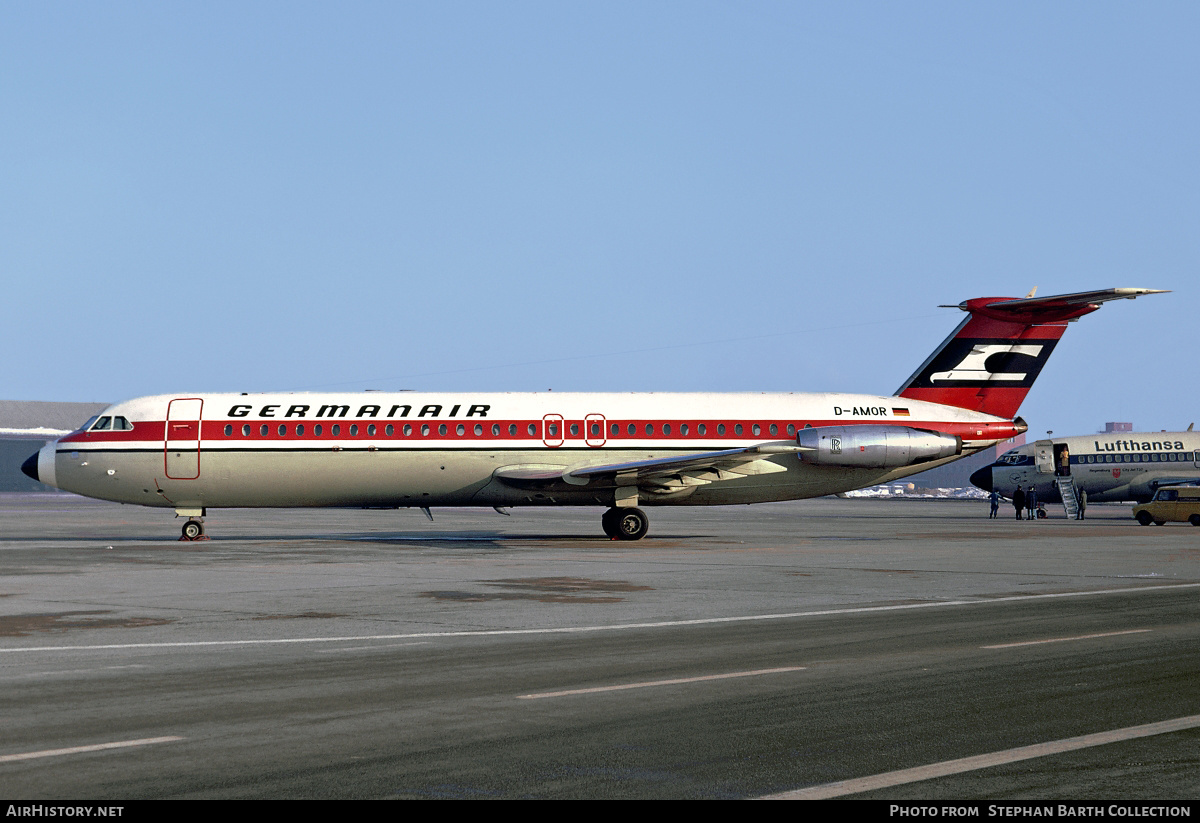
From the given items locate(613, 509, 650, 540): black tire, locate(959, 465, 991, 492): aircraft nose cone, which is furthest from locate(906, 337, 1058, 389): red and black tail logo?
locate(959, 465, 991, 492): aircraft nose cone

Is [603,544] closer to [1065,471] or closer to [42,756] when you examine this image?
[42,756]

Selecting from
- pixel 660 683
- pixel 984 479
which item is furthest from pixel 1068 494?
pixel 660 683

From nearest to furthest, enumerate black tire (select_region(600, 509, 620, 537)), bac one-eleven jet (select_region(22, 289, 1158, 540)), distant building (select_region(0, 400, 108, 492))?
bac one-eleven jet (select_region(22, 289, 1158, 540)) < black tire (select_region(600, 509, 620, 537)) < distant building (select_region(0, 400, 108, 492))

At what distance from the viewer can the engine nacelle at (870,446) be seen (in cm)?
3550

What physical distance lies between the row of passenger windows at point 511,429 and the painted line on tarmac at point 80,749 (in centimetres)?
2717

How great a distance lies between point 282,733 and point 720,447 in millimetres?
28471

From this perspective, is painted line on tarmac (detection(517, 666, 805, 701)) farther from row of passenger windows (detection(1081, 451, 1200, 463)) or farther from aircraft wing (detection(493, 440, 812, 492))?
row of passenger windows (detection(1081, 451, 1200, 463))

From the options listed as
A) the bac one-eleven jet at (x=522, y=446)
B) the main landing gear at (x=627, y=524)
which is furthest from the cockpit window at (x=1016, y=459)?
the main landing gear at (x=627, y=524)

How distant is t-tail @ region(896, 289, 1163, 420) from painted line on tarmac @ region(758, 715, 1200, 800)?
2977 centimetres

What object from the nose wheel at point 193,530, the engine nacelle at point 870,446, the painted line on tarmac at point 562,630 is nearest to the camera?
the painted line on tarmac at point 562,630

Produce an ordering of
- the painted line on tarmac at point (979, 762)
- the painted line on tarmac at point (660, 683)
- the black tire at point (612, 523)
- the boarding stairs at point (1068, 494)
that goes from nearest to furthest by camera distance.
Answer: the painted line on tarmac at point (979, 762) → the painted line on tarmac at point (660, 683) → the black tire at point (612, 523) → the boarding stairs at point (1068, 494)

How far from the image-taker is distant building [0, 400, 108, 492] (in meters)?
121

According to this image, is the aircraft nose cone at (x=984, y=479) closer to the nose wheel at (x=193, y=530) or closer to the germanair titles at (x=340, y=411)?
the germanair titles at (x=340, y=411)

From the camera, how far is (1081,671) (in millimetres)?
11320
